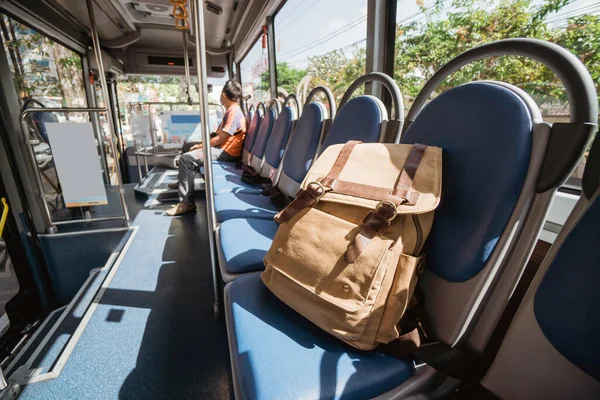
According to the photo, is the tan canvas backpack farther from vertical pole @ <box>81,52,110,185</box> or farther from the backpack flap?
vertical pole @ <box>81,52,110,185</box>

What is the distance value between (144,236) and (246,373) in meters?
2.15

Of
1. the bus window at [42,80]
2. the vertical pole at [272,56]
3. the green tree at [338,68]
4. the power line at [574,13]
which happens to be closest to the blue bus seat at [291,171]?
the green tree at [338,68]

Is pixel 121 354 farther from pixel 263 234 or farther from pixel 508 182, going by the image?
pixel 508 182

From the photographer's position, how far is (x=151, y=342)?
1293 millimetres

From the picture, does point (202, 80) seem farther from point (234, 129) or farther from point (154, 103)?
point (154, 103)

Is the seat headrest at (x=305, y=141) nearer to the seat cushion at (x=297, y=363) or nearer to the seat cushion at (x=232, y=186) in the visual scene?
the seat cushion at (x=232, y=186)

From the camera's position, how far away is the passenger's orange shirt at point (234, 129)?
3211 millimetres

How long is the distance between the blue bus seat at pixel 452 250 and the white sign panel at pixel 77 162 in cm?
198

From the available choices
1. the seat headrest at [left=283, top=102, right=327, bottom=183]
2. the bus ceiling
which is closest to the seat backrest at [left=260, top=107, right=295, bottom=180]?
the seat headrest at [left=283, top=102, right=327, bottom=183]

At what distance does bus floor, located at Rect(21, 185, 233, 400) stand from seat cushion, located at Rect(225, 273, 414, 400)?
544mm

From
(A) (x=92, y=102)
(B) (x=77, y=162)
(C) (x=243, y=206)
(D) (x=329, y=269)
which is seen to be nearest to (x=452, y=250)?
(D) (x=329, y=269)

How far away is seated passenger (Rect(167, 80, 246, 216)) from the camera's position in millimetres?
2920

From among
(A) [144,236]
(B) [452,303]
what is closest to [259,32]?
(A) [144,236]

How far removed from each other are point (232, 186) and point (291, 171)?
0.65 metres
